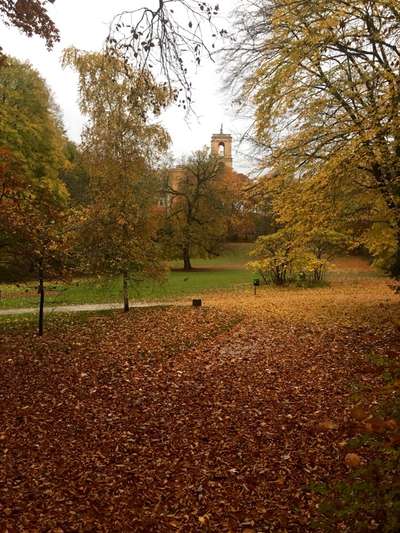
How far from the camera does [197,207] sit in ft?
122

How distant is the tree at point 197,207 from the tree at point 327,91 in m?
25.3

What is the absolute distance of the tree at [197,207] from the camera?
36.2m

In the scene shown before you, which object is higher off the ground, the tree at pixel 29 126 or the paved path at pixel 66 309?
the tree at pixel 29 126

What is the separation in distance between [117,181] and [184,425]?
911 cm

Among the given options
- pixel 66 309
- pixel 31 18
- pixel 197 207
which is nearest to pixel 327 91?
pixel 31 18

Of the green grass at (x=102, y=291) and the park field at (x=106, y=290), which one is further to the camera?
the green grass at (x=102, y=291)

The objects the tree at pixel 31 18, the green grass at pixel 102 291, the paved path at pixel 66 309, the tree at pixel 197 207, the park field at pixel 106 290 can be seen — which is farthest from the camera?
the tree at pixel 197 207

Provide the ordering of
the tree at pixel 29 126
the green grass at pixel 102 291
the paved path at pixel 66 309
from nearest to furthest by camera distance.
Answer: the paved path at pixel 66 309
the green grass at pixel 102 291
the tree at pixel 29 126

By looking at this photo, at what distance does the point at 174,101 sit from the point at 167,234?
104 ft

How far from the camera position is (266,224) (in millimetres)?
36469

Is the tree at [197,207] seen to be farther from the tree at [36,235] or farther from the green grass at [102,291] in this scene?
the tree at [36,235]

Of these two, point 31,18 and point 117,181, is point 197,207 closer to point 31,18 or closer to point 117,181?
point 117,181

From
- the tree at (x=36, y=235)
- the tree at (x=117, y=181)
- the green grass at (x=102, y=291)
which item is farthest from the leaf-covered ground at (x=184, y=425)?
the tree at (x=117, y=181)

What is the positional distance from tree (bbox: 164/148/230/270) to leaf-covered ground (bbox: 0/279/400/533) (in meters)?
26.3
